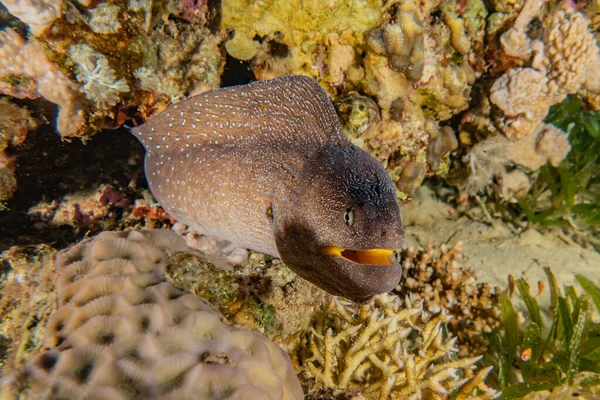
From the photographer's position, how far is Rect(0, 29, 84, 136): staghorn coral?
110 inches

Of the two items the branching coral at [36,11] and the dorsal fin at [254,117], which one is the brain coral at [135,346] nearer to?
the dorsal fin at [254,117]

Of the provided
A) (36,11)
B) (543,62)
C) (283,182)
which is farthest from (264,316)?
(543,62)

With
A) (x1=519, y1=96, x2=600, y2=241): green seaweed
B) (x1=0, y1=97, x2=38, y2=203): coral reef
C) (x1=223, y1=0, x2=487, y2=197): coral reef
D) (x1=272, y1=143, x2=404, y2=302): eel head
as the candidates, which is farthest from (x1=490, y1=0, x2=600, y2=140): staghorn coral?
(x1=0, y1=97, x2=38, y2=203): coral reef

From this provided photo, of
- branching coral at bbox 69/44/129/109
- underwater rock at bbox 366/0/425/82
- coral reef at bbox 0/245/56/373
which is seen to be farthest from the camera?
underwater rock at bbox 366/0/425/82

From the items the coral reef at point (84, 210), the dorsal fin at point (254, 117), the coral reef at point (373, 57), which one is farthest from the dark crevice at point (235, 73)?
the coral reef at point (84, 210)

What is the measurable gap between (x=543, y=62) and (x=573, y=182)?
193 cm

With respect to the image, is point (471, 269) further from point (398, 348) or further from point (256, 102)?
point (256, 102)

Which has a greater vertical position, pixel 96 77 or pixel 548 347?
pixel 96 77

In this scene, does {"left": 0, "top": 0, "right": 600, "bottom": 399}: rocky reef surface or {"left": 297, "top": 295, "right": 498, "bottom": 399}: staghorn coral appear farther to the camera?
{"left": 297, "top": 295, "right": 498, "bottom": 399}: staghorn coral

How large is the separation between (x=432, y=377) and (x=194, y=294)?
6.93 ft

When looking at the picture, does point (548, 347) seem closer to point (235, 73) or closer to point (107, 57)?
point (235, 73)

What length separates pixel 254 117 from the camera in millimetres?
2922

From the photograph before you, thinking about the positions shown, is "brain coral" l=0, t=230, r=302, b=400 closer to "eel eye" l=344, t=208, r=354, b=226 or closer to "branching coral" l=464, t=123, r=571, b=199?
"eel eye" l=344, t=208, r=354, b=226

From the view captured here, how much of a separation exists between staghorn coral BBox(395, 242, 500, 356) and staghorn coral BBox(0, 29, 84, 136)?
399 cm
